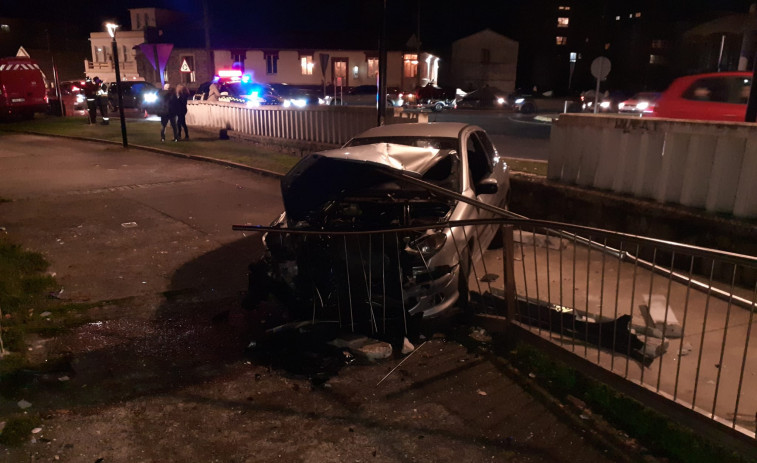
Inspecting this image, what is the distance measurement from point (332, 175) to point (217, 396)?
6.63 ft

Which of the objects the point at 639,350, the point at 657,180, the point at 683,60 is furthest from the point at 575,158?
the point at 683,60

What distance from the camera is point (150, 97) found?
95.7 ft

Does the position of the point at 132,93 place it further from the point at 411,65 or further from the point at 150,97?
the point at 411,65

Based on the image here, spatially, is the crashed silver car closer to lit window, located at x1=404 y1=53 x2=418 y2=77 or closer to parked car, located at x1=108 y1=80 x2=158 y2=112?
parked car, located at x1=108 y1=80 x2=158 y2=112

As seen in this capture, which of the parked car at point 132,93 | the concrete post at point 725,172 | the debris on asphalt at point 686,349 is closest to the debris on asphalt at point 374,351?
the debris on asphalt at point 686,349

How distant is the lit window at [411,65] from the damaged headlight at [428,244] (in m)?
42.7

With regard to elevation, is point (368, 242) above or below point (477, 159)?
below

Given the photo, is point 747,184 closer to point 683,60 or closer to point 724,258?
point 724,258

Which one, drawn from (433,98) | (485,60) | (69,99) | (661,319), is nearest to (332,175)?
(661,319)

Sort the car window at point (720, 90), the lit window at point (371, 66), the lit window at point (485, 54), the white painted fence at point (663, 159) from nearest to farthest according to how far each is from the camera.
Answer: the white painted fence at point (663, 159) < the car window at point (720, 90) < the lit window at point (371, 66) < the lit window at point (485, 54)

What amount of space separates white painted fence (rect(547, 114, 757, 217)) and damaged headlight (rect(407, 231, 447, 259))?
3927 millimetres

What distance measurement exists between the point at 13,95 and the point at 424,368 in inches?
1019

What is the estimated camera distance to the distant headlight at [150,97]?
28.7 m

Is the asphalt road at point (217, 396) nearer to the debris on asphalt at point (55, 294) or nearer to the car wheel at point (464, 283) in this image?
the debris on asphalt at point (55, 294)
